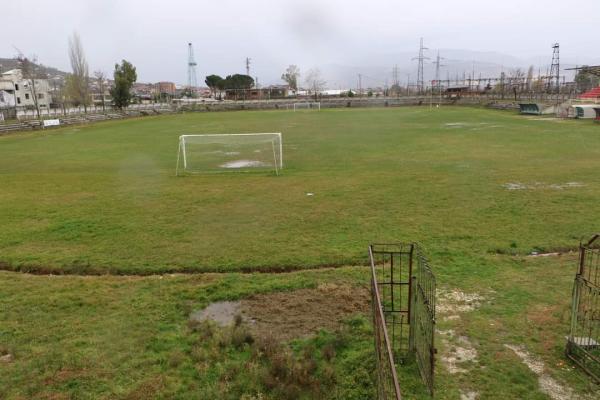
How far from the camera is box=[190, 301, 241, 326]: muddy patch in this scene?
663 cm

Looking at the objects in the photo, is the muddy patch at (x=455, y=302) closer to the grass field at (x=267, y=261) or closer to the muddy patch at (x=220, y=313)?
the grass field at (x=267, y=261)

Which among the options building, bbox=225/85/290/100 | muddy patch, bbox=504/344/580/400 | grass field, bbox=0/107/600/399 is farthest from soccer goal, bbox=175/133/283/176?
building, bbox=225/85/290/100

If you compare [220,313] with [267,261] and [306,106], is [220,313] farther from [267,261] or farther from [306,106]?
[306,106]

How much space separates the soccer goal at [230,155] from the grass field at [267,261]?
4.86 feet

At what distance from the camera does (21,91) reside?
8081cm

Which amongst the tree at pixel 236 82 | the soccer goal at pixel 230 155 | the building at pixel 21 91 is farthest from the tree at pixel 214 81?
the soccer goal at pixel 230 155

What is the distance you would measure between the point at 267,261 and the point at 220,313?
2070 millimetres

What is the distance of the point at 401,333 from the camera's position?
222 inches

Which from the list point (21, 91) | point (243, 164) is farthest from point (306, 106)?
point (243, 164)

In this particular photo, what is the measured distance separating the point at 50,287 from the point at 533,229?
10140mm

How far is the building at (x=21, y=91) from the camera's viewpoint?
7344cm

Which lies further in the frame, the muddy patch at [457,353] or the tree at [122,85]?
the tree at [122,85]

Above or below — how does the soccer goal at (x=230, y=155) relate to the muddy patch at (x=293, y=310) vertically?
above

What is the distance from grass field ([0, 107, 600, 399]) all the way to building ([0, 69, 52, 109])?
64.8 meters
